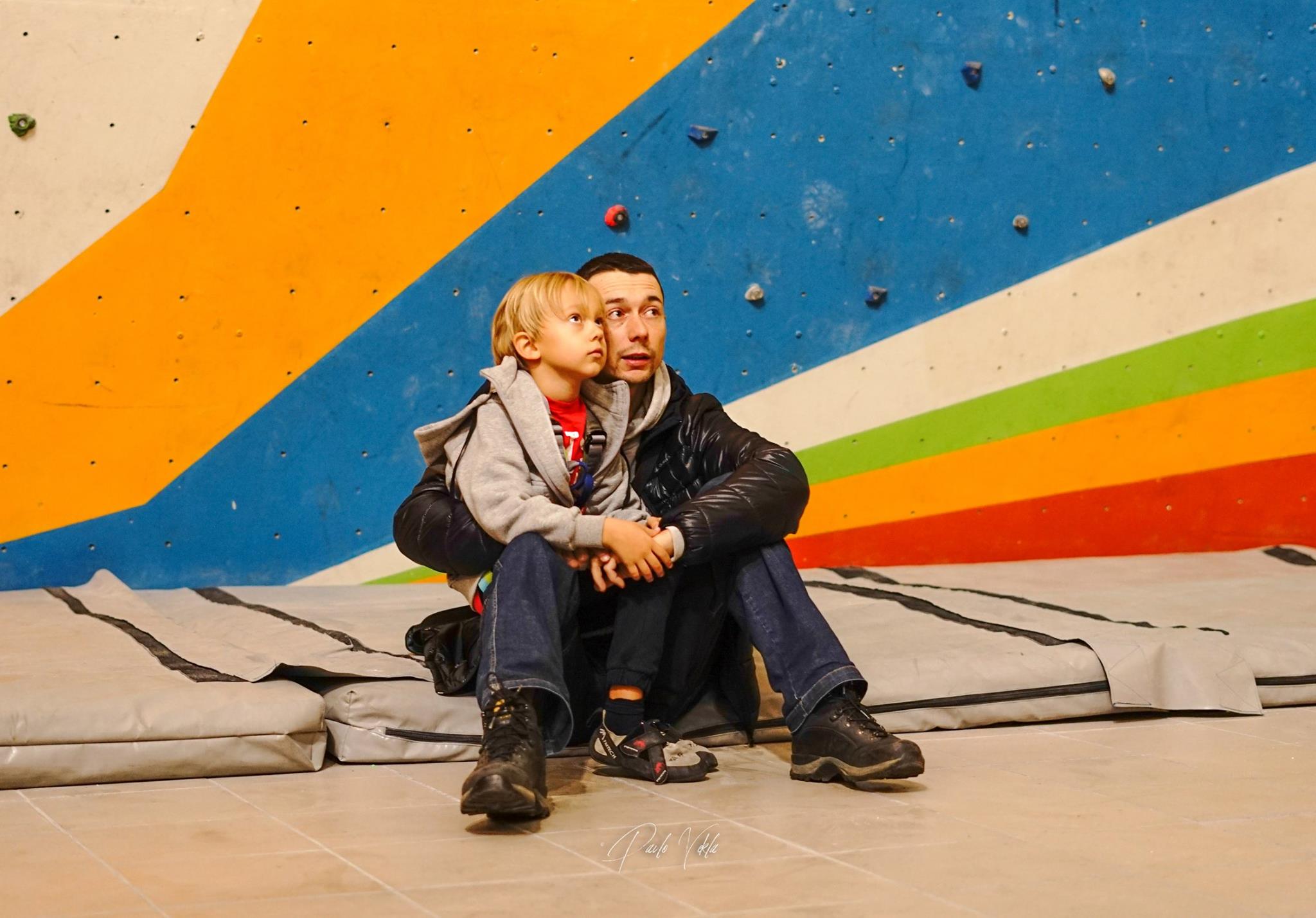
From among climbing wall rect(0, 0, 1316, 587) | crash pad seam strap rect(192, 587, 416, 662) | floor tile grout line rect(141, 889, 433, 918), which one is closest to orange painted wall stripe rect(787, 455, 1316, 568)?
climbing wall rect(0, 0, 1316, 587)

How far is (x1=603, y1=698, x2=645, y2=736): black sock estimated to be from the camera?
203cm

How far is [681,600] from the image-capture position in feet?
6.84

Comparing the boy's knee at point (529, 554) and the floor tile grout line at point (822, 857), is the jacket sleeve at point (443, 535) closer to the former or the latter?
the boy's knee at point (529, 554)

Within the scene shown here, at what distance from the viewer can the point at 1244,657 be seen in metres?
2.54

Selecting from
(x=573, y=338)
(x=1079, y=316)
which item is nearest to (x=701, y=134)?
(x=1079, y=316)

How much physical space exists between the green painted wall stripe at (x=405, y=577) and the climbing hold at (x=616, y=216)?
919mm

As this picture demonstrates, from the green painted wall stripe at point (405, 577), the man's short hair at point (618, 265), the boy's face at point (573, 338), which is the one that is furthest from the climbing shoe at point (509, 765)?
the green painted wall stripe at point (405, 577)

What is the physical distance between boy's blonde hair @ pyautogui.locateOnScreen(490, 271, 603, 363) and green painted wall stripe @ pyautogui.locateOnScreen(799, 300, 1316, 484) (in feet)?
4.93

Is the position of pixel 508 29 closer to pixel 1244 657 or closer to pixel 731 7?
pixel 731 7

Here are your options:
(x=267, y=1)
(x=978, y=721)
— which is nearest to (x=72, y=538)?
(x=267, y=1)

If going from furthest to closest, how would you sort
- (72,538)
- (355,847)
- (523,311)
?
(72,538) < (523,311) < (355,847)

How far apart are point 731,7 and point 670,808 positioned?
7.30 feet

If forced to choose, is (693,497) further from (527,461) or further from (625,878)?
(625,878)

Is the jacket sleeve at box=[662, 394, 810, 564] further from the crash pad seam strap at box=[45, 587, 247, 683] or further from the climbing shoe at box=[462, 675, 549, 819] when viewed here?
the crash pad seam strap at box=[45, 587, 247, 683]
